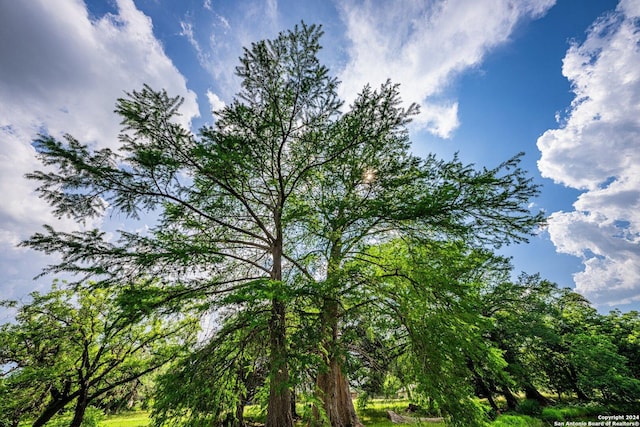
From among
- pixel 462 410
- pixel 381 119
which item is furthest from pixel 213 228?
pixel 462 410

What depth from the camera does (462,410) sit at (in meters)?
5.25

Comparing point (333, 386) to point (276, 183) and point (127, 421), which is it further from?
point (127, 421)

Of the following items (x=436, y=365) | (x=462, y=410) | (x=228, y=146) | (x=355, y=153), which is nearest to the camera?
(x=462, y=410)

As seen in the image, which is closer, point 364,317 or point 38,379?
point 364,317

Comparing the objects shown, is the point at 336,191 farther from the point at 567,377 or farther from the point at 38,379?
the point at 567,377

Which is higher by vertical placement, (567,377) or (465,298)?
(465,298)

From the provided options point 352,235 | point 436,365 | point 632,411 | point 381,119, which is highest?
point 381,119

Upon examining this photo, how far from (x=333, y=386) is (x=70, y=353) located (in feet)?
38.2

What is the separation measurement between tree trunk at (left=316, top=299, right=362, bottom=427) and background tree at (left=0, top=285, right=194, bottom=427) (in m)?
5.90

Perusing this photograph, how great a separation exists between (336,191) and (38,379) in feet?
45.5

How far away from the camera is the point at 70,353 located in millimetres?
11031

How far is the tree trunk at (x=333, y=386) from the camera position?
753 centimetres

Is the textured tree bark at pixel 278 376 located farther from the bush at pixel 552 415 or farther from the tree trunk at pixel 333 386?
the bush at pixel 552 415

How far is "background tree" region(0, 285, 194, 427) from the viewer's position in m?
10.2
